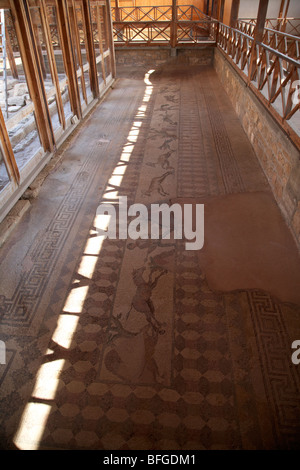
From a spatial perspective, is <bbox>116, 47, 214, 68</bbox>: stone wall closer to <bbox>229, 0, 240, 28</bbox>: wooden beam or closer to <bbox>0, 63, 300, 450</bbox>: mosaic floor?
<bbox>229, 0, 240, 28</bbox>: wooden beam

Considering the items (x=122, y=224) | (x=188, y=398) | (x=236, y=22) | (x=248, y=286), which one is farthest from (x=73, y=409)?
(x=236, y=22)

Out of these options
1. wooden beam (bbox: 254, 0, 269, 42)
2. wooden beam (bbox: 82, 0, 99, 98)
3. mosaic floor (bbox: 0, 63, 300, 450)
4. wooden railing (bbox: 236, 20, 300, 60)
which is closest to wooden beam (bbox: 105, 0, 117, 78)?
wooden beam (bbox: 82, 0, 99, 98)

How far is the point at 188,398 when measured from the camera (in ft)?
5.89

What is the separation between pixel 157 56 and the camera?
33.5 feet

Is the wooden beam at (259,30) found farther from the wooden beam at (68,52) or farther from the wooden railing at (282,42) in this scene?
the wooden beam at (68,52)

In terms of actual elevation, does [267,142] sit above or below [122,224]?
above

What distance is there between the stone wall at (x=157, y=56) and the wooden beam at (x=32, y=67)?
7379 mm

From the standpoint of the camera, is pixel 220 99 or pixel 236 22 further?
pixel 236 22

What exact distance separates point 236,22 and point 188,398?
8913mm

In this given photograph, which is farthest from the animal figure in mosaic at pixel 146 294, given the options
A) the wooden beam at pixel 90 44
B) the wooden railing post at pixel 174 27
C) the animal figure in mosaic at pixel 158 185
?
the wooden railing post at pixel 174 27

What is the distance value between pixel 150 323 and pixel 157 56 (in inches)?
407

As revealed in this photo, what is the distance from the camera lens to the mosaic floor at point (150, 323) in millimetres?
1688

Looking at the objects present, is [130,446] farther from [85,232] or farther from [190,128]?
[190,128]

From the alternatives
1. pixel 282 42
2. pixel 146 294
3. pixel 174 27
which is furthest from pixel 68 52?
pixel 174 27
